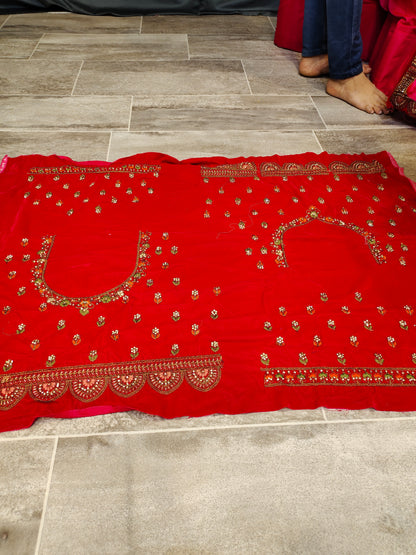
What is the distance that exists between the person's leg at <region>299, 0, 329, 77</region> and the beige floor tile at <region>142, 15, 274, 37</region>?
0.54 metres

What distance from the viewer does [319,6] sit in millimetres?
2234

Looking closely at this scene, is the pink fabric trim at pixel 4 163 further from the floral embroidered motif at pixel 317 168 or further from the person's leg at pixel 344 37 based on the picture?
the person's leg at pixel 344 37

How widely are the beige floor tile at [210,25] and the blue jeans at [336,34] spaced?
0.56 meters

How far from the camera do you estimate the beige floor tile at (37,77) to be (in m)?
2.25

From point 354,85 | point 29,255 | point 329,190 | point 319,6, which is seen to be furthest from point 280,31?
point 29,255

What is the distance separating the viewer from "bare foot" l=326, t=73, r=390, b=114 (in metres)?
2.16

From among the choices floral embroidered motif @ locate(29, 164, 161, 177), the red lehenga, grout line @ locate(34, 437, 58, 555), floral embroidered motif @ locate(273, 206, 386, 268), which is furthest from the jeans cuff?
grout line @ locate(34, 437, 58, 555)

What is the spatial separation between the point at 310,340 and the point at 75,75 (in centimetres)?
182

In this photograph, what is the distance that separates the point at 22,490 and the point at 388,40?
2230mm

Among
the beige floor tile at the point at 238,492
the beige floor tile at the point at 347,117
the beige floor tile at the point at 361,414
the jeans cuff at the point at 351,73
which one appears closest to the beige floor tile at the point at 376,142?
the beige floor tile at the point at 347,117

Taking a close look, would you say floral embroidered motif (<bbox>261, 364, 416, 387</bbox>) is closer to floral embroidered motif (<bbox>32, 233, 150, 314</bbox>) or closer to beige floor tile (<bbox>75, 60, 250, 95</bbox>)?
floral embroidered motif (<bbox>32, 233, 150, 314</bbox>)

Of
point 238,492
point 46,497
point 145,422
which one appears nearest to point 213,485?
point 238,492

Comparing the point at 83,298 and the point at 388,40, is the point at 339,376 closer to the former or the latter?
the point at 83,298

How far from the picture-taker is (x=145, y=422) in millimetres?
1121
